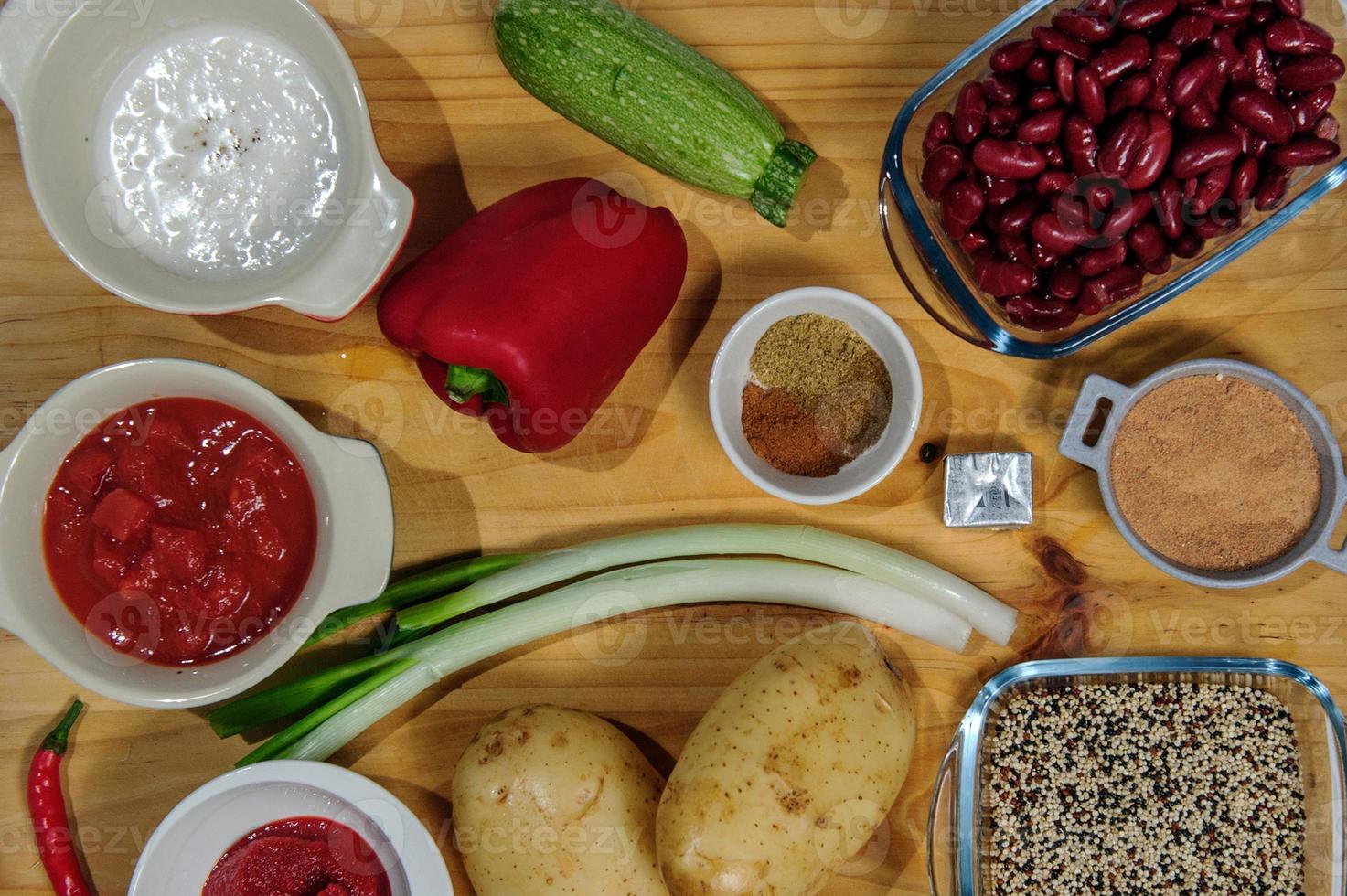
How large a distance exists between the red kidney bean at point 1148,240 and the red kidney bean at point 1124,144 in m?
0.08

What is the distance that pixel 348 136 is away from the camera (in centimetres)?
130

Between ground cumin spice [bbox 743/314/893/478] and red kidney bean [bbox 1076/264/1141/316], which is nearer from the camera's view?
red kidney bean [bbox 1076/264/1141/316]

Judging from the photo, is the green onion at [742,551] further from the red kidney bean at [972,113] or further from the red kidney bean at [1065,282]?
the red kidney bean at [972,113]

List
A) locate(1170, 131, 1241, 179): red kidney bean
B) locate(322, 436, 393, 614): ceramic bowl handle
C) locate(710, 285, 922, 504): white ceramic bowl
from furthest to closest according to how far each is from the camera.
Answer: locate(710, 285, 922, 504): white ceramic bowl
locate(322, 436, 393, 614): ceramic bowl handle
locate(1170, 131, 1241, 179): red kidney bean

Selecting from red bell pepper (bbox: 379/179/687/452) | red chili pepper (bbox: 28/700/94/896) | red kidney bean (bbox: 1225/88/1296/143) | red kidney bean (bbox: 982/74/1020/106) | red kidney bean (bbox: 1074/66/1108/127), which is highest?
red kidney bean (bbox: 1225/88/1296/143)

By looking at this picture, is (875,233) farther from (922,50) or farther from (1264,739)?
(1264,739)

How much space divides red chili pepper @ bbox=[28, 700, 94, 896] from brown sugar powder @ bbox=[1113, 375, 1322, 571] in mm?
1613

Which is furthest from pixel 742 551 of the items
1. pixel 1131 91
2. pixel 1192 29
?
pixel 1192 29

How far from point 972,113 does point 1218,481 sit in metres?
0.64

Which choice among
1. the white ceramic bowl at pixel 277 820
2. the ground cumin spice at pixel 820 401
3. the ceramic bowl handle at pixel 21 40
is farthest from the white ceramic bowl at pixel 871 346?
the ceramic bowl handle at pixel 21 40

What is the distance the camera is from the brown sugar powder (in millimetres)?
1378

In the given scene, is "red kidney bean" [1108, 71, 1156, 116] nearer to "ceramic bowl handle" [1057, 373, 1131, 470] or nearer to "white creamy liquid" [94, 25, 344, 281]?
"ceramic bowl handle" [1057, 373, 1131, 470]

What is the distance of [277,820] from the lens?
131cm

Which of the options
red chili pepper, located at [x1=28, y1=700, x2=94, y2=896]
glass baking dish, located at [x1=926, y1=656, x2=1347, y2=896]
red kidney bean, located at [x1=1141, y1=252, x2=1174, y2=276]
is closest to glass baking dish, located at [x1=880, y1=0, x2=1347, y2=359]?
red kidney bean, located at [x1=1141, y1=252, x2=1174, y2=276]
